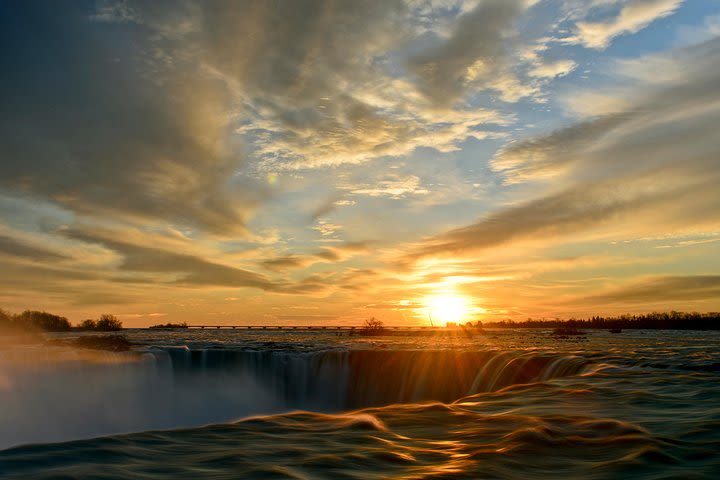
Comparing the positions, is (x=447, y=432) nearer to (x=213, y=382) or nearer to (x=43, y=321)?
(x=213, y=382)

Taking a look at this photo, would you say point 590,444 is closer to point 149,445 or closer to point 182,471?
point 182,471

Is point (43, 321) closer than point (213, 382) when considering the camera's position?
No

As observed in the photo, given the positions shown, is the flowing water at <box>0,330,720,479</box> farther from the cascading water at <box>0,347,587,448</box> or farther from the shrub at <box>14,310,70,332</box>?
the shrub at <box>14,310,70,332</box>

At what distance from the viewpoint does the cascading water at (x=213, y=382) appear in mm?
22734

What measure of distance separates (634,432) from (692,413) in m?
2.58

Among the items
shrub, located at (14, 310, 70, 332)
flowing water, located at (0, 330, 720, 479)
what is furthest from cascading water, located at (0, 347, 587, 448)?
shrub, located at (14, 310, 70, 332)

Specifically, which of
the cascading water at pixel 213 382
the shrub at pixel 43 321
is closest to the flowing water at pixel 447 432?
the cascading water at pixel 213 382

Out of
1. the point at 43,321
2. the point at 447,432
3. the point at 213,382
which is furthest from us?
the point at 43,321

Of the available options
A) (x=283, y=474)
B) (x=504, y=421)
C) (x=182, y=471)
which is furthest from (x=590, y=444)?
(x=182, y=471)

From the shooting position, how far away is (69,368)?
2683 cm

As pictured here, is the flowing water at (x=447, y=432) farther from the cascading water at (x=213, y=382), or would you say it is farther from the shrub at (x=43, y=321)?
the shrub at (x=43, y=321)

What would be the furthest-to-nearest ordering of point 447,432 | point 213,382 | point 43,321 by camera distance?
point 43,321 → point 213,382 → point 447,432

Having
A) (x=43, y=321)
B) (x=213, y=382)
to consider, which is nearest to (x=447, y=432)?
(x=213, y=382)

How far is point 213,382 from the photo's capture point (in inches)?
1196
